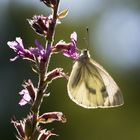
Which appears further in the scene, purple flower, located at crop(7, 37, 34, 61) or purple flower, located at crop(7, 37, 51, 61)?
purple flower, located at crop(7, 37, 34, 61)

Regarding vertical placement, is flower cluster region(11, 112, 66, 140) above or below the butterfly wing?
Answer: below

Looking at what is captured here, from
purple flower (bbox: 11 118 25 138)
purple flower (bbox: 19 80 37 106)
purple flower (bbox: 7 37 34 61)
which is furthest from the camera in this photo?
purple flower (bbox: 7 37 34 61)

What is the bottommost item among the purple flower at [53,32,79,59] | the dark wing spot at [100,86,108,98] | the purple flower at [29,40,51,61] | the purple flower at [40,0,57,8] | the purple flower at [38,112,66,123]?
the purple flower at [38,112,66,123]

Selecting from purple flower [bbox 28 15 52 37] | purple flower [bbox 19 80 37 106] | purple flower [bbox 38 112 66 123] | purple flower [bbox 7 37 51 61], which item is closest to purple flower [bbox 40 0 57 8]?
purple flower [bbox 28 15 52 37]

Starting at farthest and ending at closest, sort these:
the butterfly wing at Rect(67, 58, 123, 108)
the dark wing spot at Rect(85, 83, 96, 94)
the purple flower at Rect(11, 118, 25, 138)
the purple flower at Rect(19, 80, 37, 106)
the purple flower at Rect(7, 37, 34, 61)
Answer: the dark wing spot at Rect(85, 83, 96, 94) < the butterfly wing at Rect(67, 58, 123, 108) < the purple flower at Rect(7, 37, 34, 61) < the purple flower at Rect(19, 80, 37, 106) < the purple flower at Rect(11, 118, 25, 138)

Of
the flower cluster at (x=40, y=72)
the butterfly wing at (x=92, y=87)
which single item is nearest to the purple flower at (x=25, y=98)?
the flower cluster at (x=40, y=72)

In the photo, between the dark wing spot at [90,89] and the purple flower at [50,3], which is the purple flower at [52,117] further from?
the purple flower at [50,3]

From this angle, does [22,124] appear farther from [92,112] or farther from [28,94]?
A: [92,112]

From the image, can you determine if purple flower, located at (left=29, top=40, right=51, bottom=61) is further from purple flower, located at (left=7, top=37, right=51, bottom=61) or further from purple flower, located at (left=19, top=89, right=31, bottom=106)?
purple flower, located at (left=19, top=89, right=31, bottom=106)
